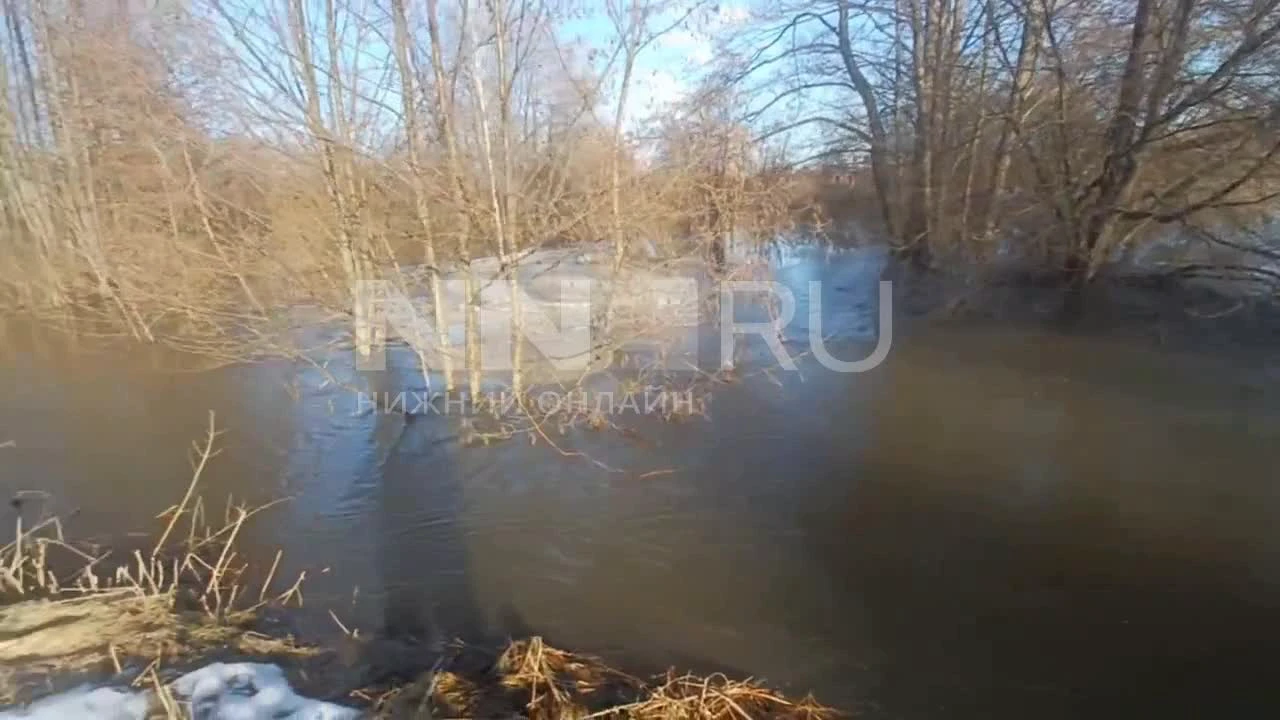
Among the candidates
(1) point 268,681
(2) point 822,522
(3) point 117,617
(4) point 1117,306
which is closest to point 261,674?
(1) point 268,681

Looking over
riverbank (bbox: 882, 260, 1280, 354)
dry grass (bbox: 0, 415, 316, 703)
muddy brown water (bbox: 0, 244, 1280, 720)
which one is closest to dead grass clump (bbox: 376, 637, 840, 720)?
muddy brown water (bbox: 0, 244, 1280, 720)

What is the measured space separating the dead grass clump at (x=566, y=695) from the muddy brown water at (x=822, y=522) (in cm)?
24

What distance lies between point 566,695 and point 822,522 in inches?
99.5

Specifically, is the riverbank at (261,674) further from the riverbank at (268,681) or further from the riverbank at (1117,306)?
the riverbank at (1117,306)

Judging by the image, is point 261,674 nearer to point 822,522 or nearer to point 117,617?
point 117,617

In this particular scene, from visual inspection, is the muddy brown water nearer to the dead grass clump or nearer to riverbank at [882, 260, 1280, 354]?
the dead grass clump

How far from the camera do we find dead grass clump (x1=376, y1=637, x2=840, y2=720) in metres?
3.21

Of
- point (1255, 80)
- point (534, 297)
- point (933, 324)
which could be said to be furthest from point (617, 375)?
point (1255, 80)

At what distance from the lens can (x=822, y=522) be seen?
17.6ft

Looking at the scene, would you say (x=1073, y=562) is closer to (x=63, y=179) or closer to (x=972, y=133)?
(x=972, y=133)

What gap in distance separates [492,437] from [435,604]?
2811mm

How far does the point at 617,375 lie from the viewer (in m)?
9.00

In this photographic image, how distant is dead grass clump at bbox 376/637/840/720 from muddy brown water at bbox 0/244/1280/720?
0.80 feet

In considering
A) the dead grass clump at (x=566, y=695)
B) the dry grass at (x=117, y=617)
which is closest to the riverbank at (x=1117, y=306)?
the dead grass clump at (x=566, y=695)
